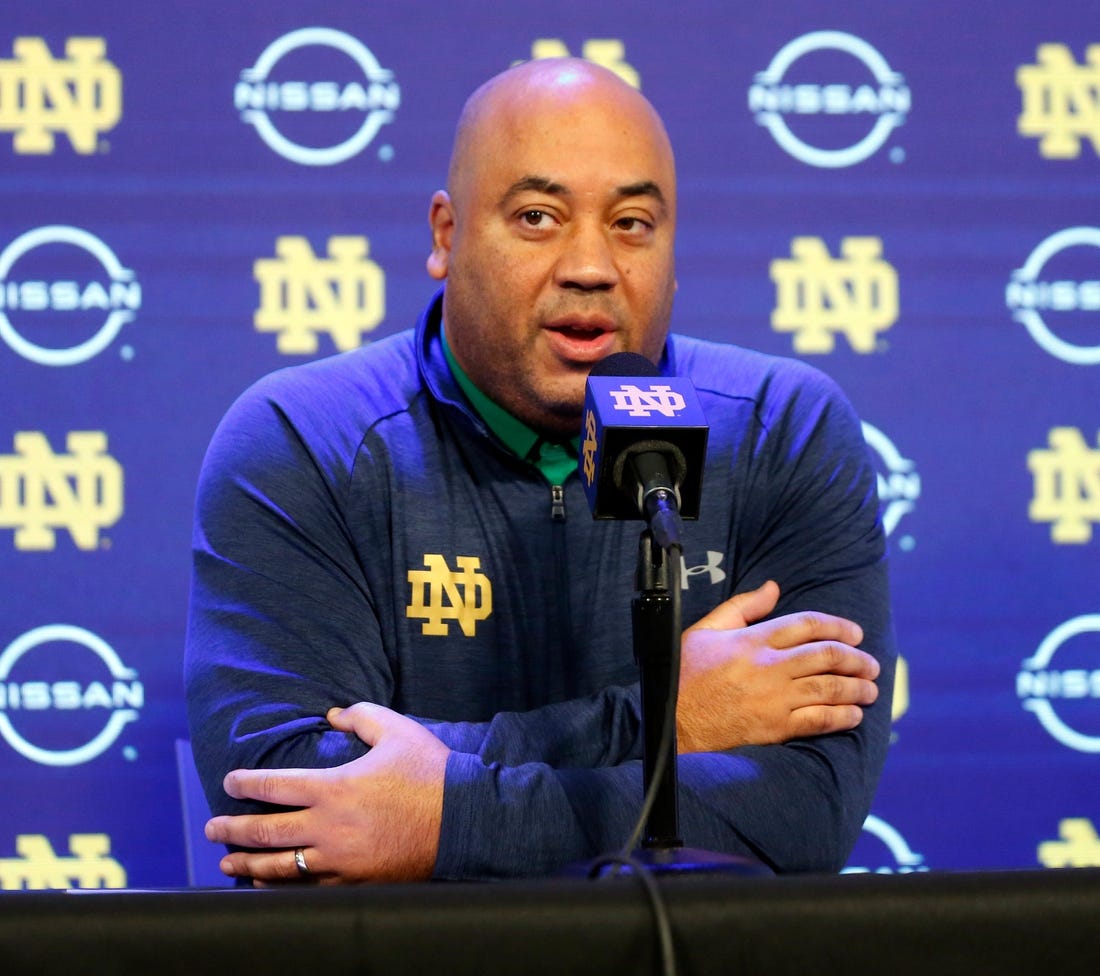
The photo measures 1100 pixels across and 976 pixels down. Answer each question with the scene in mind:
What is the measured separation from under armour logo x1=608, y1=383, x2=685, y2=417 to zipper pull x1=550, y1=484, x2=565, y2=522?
721 millimetres

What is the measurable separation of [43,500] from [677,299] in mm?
1325

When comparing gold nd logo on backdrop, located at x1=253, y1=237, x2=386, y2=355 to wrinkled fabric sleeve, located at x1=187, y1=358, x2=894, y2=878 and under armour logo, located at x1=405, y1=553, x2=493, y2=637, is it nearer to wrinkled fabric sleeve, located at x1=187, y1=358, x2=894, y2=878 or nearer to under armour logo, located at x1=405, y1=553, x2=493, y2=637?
wrinkled fabric sleeve, located at x1=187, y1=358, x2=894, y2=878

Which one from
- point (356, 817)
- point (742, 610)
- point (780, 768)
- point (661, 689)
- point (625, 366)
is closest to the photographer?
point (661, 689)

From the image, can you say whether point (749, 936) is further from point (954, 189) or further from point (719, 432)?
point (954, 189)

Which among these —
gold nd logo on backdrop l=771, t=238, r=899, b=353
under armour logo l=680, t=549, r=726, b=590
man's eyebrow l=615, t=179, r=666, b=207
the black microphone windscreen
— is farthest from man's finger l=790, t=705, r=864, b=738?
gold nd logo on backdrop l=771, t=238, r=899, b=353

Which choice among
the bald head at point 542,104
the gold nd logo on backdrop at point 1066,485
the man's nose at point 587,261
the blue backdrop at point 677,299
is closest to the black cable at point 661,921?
the man's nose at point 587,261

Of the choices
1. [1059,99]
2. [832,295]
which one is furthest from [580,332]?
[1059,99]

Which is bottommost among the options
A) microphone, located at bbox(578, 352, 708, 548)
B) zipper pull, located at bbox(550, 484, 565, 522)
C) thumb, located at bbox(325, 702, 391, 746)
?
thumb, located at bbox(325, 702, 391, 746)

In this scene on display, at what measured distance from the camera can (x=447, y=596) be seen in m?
2.06

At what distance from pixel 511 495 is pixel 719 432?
0.33 metres

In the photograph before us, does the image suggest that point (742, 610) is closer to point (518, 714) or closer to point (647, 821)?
point (518, 714)

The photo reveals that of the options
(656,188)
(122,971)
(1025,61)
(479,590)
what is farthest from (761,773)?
(1025,61)

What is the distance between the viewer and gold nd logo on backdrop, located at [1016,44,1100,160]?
296cm

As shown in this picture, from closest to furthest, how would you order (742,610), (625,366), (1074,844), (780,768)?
(625,366) → (780,768) → (742,610) → (1074,844)
